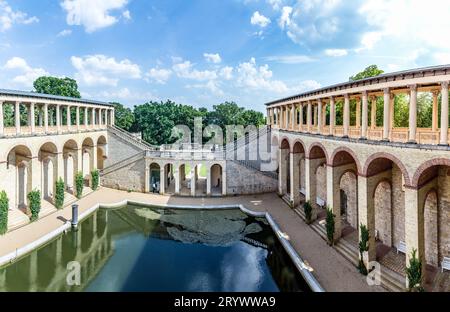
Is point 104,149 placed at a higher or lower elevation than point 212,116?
lower

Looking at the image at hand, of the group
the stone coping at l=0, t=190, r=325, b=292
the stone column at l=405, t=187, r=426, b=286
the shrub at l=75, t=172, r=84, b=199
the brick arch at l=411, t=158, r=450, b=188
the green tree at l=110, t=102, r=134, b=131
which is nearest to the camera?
the brick arch at l=411, t=158, r=450, b=188

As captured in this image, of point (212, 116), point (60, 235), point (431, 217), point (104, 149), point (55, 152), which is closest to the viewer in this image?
point (431, 217)

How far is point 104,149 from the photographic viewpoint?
131ft

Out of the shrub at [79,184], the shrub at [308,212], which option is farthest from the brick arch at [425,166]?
the shrub at [79,184]

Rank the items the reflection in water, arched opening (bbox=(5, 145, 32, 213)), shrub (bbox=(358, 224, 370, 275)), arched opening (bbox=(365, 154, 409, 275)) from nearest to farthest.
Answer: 1. the reflection in water
2. shrub (bbox=(358, 224, 370, 275))
3. arched opening (bbox=(365, 154, 409, 275))
4. arched opening (bbox=(5, 145, 32, 213))

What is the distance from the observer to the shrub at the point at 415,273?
1412cm

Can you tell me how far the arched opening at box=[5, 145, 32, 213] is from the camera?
87.5ft

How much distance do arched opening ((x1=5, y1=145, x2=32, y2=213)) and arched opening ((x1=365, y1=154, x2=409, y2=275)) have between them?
28016mm

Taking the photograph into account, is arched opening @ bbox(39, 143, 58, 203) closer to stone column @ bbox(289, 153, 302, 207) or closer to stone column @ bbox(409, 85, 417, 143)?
stone column @ bbox(289, 153, 302, 207)

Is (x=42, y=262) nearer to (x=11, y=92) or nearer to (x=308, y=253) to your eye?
(x=11, y=92)

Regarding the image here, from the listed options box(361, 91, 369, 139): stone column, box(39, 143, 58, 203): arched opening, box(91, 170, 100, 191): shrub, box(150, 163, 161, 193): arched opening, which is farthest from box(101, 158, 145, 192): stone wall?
box(361, 91, 369, 139): stone column

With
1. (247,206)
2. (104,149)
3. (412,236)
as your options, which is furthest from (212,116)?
(412,236)
